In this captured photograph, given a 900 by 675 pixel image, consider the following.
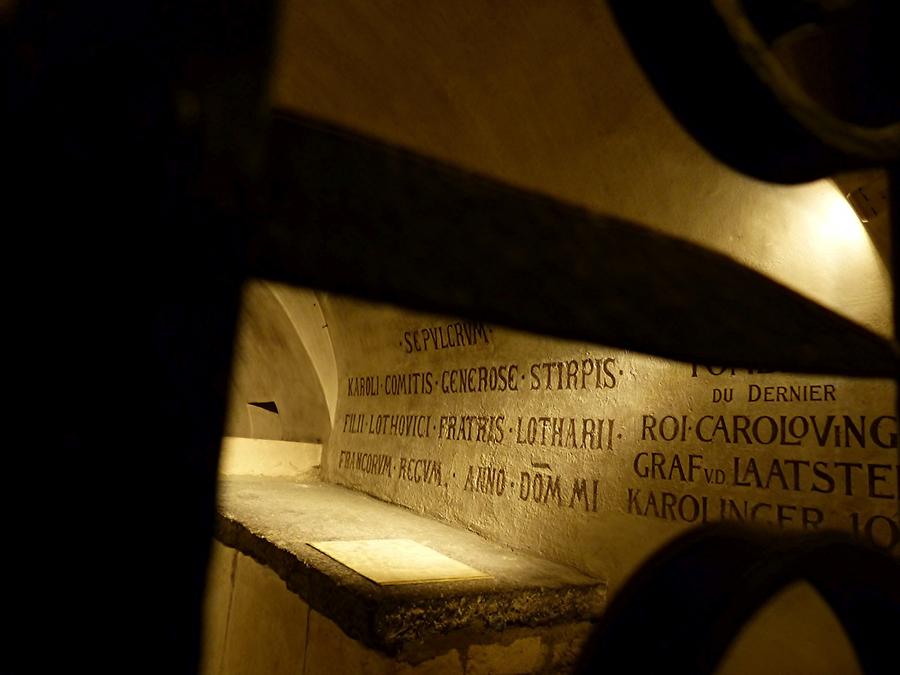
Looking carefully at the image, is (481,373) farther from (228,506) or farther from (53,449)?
(53,449)

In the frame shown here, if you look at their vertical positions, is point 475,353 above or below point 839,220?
below

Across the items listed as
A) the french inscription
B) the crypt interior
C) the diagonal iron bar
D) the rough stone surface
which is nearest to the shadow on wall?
the crypt interior

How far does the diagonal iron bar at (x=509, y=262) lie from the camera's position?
450 millimetres

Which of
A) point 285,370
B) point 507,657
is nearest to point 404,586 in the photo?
point 507,657

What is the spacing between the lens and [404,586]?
2.27 meters

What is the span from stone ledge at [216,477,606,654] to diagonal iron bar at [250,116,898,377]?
5.74 ft

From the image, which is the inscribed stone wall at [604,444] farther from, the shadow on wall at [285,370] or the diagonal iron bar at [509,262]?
the shadow on wall at [285,370]

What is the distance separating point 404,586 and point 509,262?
6.49ft

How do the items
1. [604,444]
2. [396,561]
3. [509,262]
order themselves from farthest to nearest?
[604,444]
[396,561]
[509,262]

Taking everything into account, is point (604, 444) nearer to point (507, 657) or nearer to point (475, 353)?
point (507, 657)

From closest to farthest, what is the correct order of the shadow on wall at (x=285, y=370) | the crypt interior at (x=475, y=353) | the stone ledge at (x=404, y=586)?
the crypt interior at (x=475, y=353) → the stone ledge at (x=404, y=586) → the shadow on wall at (x=285, y=370)

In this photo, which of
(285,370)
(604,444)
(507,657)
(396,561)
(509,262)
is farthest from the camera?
(285,370)

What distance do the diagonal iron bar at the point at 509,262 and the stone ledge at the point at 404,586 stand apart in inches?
68.9

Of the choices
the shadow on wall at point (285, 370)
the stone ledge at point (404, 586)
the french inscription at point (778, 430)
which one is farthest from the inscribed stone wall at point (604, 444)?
the shadow on wall at point (285, 370)
